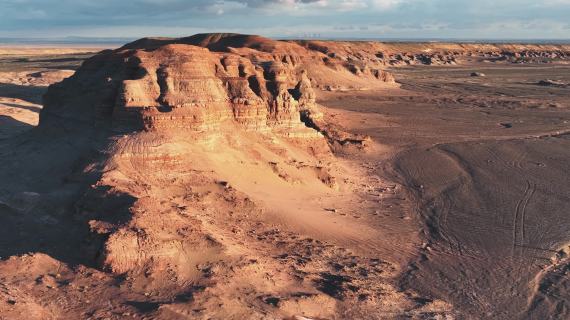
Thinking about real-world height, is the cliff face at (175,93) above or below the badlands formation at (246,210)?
above

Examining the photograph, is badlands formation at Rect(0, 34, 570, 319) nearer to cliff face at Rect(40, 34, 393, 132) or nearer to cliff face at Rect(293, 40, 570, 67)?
cliff face at Rect(40, 34, 393, 132)

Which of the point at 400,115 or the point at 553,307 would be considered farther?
the point at 400,115

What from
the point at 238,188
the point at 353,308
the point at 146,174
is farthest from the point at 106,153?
the point at 353,308

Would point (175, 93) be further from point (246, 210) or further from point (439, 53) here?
point (439, 53)

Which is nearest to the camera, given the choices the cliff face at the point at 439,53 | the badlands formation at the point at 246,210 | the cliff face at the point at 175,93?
the badlands formation at the point at 246,210

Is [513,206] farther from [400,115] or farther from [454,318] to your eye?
[400,115]

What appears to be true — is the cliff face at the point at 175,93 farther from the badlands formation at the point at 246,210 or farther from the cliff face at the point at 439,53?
the cliff face at the point at 439,53

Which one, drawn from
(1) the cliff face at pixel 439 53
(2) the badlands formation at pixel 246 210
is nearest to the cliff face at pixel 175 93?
(2) the badlands formation at pixel 246 210
